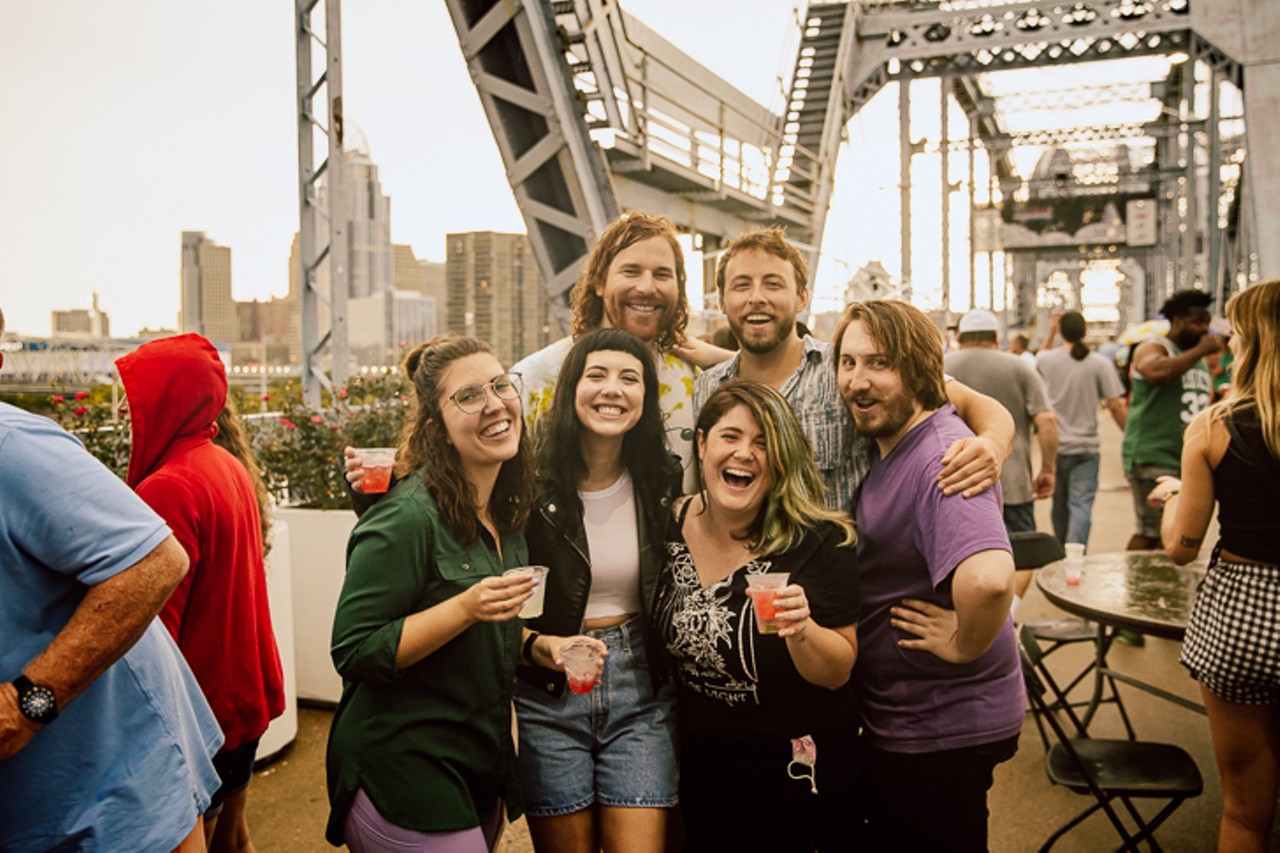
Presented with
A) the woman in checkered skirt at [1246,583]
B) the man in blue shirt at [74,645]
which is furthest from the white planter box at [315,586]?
the woman in checkered skirt at [1246,583]

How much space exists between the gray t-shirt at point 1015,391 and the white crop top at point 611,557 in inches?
174

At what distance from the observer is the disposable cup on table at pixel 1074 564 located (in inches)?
167

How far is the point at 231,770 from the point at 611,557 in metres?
1.41

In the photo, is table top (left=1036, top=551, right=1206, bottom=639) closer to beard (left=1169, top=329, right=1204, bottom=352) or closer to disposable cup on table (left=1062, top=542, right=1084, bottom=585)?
disposable cup on table (left=1062, top=542, right=1084, bottom=585)

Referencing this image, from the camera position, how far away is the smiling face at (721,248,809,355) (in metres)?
3.06

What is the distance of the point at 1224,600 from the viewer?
2.85 m

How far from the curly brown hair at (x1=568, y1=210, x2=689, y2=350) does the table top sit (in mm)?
2158

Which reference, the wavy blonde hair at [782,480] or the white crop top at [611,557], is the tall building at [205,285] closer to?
the white crop top at [611,557]

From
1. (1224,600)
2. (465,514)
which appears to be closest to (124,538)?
(465,514)

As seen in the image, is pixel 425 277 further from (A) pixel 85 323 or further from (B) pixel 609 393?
(B) pixel 609 393

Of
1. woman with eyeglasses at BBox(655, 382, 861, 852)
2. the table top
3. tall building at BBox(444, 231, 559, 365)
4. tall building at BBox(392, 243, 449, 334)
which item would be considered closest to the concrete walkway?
the table top

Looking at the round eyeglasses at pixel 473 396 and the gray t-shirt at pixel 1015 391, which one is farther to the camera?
the gray t-shirt at pixel 1015 391

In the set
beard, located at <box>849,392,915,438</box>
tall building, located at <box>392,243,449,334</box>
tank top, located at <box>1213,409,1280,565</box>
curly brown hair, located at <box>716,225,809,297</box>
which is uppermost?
tall building, located at <box>392,243,449,334</box>

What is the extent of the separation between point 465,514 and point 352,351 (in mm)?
5408
